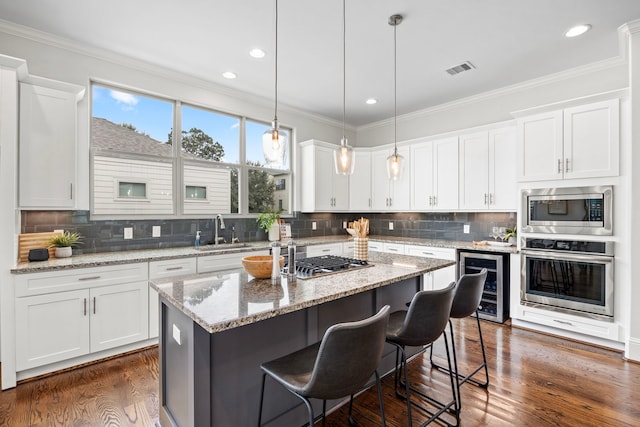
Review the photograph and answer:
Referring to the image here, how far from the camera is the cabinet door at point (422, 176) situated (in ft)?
15.2

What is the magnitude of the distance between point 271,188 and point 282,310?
11.8 feet

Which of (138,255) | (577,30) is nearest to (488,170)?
(577,30)

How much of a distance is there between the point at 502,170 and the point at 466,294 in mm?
2447

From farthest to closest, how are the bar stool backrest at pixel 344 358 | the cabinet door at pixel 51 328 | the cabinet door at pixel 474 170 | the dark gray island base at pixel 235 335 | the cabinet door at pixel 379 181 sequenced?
the cabinet door at pixel 379 181
the cabinet door at pixel 474 170
the cabinet door at pixel 51 328
the dark gray island base at pixel 235 335
the bar stool backrest at pixel 344 358

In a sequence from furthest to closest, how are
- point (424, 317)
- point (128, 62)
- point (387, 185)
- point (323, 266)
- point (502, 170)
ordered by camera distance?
point (387, 185)
point (502, 170)
point (128, 62)
point (323, 266)
point (424, 317)

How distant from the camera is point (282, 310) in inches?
55.4

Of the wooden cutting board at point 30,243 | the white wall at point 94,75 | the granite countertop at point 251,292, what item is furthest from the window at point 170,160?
the granite countertop at point 251,292

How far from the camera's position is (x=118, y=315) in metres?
2.83

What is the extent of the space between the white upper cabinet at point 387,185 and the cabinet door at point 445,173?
44cm

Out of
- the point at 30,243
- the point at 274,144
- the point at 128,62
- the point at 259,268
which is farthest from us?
the point at 128,62

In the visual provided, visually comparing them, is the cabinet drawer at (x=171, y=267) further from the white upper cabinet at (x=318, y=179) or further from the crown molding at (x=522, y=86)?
the crown molding at (x=522, y=86)

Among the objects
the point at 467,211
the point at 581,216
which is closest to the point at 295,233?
the point at 467,211

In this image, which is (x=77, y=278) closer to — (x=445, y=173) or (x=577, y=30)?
(x=445, y=173)

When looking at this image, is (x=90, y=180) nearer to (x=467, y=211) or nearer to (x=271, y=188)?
(x=271, y=188)
